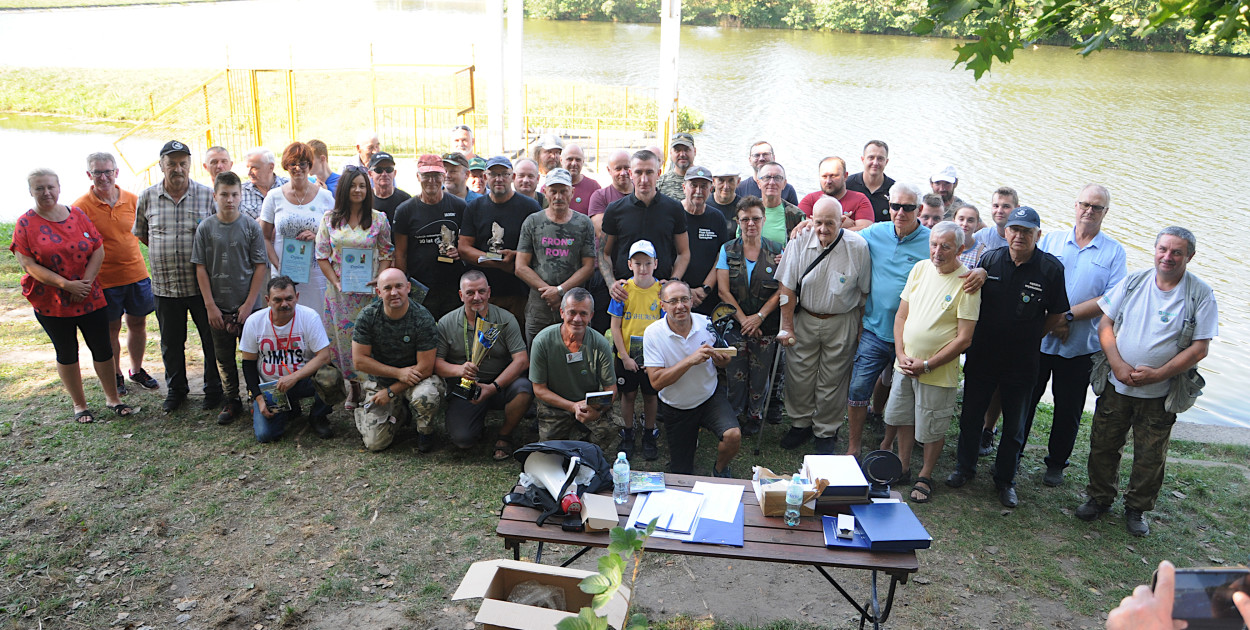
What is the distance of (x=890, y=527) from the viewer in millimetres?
3547

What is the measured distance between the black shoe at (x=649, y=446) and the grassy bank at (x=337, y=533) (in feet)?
0.19

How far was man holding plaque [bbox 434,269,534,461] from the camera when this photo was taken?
214 inches

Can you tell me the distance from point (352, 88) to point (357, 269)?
21.3 m

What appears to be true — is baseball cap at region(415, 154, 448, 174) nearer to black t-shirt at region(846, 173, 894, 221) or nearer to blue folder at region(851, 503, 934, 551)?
black t-shirt at region(846, 173, 894, 221)

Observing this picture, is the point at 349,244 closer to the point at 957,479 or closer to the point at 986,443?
the point at 957,479

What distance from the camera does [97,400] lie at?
602cm

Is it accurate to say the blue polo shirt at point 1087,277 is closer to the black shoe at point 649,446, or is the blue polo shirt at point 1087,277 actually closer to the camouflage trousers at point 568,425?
the black shoe at point 649,446

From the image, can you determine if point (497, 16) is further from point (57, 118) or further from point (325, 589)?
point (57, 118)

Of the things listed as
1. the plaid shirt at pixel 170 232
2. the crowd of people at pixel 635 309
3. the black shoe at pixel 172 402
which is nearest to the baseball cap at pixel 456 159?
the crowd of people at pixel 635 309

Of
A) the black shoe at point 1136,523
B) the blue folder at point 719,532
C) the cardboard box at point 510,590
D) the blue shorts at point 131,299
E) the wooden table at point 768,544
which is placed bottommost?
the black shoe at point 1136,523

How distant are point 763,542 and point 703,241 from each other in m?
2.63

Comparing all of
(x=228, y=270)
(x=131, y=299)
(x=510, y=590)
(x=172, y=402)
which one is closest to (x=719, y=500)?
(x=510, y=590)

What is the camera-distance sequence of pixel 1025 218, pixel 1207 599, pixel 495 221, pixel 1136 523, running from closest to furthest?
1. pixel 1207 599
2. pixel 1025 218
3. pixel 1136 523
4. pixel 495 221

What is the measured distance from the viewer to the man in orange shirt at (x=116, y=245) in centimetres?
572
